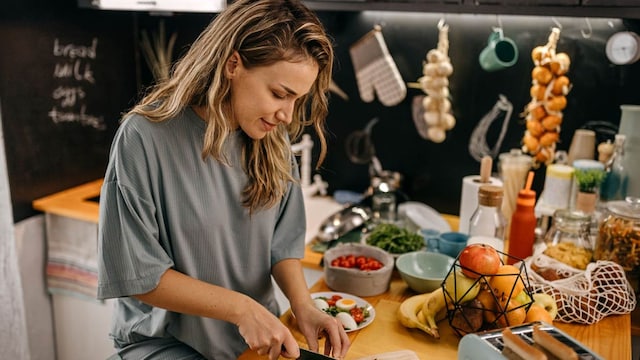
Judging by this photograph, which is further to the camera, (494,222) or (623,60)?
(623,60)

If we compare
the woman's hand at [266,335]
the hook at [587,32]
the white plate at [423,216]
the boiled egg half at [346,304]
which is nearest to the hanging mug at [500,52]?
the hook at [587,32]

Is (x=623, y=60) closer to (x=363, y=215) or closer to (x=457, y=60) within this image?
(x=457, y=60)

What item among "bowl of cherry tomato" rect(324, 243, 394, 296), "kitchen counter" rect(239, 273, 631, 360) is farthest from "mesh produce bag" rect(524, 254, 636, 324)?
"bowl of cherry tomato" rect(324, 243, 394, 296)

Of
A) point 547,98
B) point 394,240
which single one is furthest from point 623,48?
point 394,240

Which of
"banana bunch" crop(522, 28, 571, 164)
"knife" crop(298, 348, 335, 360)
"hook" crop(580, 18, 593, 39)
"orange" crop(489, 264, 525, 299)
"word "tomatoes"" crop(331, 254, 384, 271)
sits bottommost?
"knife" crop(298, 348, 335, 360)

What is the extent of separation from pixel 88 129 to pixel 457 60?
1.57 metres

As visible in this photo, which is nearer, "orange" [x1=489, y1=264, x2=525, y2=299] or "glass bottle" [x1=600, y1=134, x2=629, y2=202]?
"orange" [x1=489, y1=264, x2=525, y2=299]

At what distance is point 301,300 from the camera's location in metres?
1.37

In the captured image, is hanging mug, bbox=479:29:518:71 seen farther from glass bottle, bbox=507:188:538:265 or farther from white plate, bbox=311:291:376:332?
white plate, bbox=311:291:376:332

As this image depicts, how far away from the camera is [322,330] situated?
1262 mm

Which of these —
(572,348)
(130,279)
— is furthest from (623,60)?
(130,279)

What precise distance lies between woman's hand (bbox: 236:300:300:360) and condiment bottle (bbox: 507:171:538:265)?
81 centimetres

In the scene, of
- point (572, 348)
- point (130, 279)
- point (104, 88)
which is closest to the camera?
point (572, 348)

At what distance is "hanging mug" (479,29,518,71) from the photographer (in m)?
1.96
